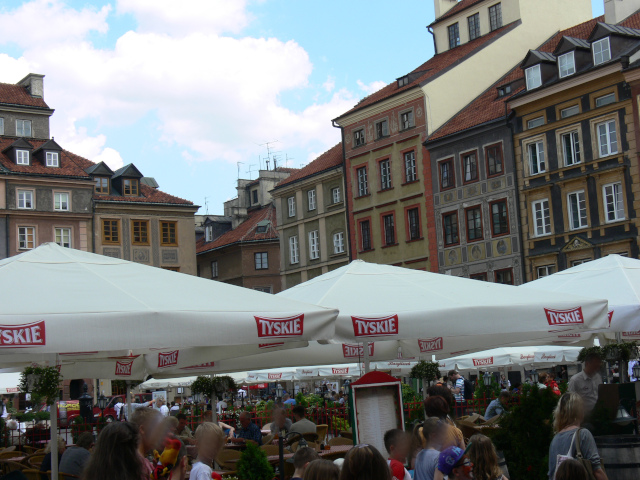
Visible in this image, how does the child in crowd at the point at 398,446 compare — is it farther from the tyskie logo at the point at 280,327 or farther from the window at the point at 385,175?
the window at the point at 385,175

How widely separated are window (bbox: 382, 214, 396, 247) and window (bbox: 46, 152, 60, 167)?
70.4ft

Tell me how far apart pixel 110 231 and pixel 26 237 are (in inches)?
224

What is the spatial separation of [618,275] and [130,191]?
49.7m

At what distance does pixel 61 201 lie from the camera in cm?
5497

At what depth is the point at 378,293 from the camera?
10.4 metres

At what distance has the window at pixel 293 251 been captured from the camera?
54541 millimetres

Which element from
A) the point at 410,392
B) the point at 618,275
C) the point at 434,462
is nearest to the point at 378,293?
the point at 434,462

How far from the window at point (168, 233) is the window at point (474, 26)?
23.5 meters

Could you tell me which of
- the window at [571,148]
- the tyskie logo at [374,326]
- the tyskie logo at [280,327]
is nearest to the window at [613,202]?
the window at [571,148]

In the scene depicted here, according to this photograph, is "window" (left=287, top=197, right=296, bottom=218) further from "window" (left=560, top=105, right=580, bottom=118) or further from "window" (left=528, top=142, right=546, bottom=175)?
"window" (left=560, top=105, right=580, bottom=118)

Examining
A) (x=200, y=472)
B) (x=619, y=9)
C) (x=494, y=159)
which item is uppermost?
(x=619, y=9)

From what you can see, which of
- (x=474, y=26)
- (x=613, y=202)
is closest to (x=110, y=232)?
(x=474, y=26)

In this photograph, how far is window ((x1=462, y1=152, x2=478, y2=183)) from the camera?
4231cm

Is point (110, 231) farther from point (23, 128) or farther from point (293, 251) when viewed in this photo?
point (293, 251)
